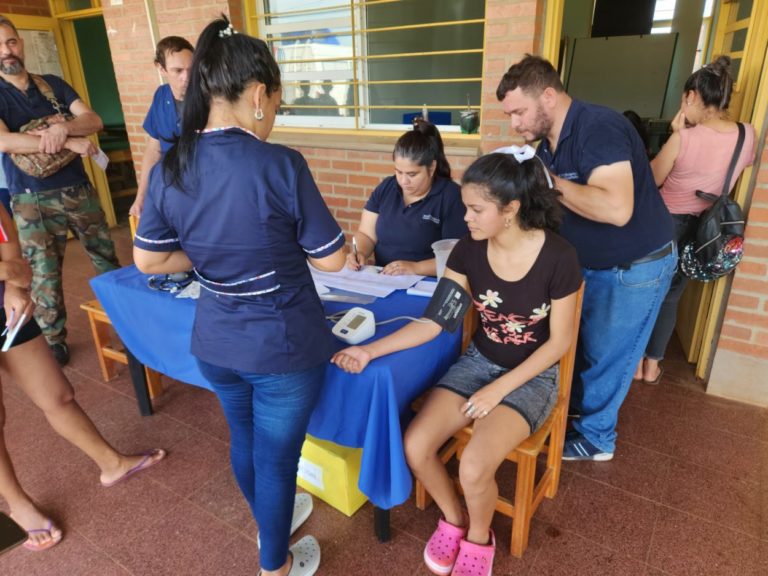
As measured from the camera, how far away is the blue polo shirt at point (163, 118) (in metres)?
2.46

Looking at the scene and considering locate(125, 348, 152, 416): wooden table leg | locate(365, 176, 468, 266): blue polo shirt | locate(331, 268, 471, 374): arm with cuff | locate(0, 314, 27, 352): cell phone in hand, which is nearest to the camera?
locate(331, 268, 471, 374): arm with cuff

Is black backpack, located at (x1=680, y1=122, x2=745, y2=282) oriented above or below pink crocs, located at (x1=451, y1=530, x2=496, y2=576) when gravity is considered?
above

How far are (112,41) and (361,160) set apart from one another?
2312mm

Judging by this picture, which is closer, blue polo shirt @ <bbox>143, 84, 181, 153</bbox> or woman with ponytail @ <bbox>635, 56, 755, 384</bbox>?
woman with ponytail @ <bbox>635, 56, 755, 384</bbox>

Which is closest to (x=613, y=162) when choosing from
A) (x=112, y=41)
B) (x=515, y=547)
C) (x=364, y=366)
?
(x=364, y=366)

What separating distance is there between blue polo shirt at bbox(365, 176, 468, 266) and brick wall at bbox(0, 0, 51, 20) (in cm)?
413

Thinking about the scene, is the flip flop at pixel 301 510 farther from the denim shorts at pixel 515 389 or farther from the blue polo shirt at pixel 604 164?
the blue polo shirt at pixel 604 164

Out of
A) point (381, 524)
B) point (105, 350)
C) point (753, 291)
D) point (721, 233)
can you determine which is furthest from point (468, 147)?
point (105, 350)

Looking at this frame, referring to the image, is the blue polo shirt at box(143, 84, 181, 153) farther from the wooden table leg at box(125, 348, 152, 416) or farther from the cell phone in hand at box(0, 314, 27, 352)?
the cell phone in hand at box(0, 314, 27, 352)

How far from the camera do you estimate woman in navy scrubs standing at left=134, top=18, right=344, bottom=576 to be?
1.02 meters

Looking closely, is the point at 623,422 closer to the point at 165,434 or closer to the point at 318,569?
the point at 318,569

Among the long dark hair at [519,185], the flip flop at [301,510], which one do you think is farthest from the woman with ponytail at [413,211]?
the flip flop at [301,510]

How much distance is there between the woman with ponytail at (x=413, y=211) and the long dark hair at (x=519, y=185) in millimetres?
540

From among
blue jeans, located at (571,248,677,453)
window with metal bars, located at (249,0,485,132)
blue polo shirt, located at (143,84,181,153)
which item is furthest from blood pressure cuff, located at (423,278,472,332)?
blue polo shirt, located at (143,84,181,153)
